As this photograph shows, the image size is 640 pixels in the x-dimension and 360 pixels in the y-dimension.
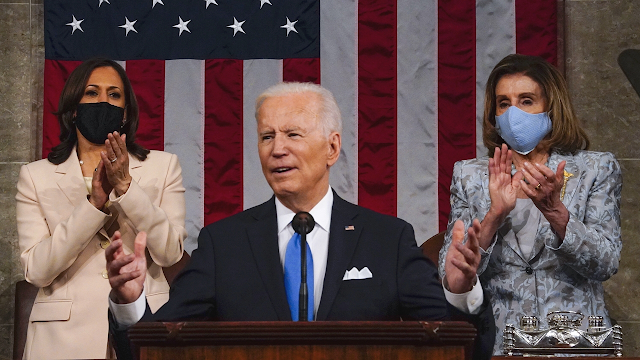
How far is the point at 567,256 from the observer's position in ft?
10.2

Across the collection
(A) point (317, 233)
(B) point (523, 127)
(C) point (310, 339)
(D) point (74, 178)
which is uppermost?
(B) point (523, 127)

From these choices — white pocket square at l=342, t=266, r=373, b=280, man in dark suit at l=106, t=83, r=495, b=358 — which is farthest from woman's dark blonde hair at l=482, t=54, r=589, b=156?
white pocket square at l=342, t=266, r=373, b=280

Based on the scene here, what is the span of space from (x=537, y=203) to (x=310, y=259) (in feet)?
3.06

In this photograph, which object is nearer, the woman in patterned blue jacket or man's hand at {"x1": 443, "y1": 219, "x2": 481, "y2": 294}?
man's hand at {"x1": 443, "y1": 219, "x2": 481, "y2": 294}

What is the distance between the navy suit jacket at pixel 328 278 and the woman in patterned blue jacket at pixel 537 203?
59cm

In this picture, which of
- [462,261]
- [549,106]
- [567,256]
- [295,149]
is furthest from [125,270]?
[549,106]

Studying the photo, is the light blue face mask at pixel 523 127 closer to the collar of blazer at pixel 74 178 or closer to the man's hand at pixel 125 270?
the collar of blazer at pixel 74 178

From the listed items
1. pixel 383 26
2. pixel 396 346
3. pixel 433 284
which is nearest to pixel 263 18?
pixel 383 26

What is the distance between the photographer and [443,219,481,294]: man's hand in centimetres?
222

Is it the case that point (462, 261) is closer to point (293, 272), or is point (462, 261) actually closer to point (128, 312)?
point (293, 272)

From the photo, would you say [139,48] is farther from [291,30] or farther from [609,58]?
[609,58]

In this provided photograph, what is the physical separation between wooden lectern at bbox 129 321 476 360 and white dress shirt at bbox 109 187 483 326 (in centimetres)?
37

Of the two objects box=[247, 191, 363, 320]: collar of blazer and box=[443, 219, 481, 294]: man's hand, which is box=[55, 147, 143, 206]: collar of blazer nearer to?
box=[247, 191, 363, 320]: collar of blazer

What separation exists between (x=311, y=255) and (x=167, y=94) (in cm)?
242
